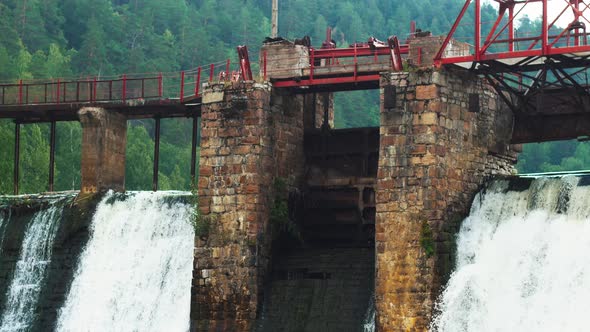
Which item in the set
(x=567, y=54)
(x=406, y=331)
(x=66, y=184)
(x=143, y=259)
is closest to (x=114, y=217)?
(x=143, y=259)

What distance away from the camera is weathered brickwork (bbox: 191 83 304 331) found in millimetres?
42781

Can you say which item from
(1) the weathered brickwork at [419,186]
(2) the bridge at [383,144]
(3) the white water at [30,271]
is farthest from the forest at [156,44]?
(1) the weathered brickwork at [419,186]

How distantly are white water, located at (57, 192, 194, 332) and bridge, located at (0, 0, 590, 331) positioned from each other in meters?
2.27

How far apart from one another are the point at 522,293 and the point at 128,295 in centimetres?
1382

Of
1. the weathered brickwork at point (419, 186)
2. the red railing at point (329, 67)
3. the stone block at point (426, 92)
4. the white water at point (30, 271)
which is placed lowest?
the white water at point (30, 271)

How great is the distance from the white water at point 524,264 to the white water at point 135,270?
9.08 meters

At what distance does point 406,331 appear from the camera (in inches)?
1559

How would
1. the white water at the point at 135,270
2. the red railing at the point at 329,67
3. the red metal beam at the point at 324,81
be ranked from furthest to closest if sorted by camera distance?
the white water at the point at 135,270, the red railing at the point at 329,67, the red metal beam at the point at 324,81

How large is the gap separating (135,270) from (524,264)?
45.0 ft

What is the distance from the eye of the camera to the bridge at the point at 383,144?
40.2 m

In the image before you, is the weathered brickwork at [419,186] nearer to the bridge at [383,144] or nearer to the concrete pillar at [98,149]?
the bridge at [383,144]

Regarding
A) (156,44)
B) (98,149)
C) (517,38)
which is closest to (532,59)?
(517,38)

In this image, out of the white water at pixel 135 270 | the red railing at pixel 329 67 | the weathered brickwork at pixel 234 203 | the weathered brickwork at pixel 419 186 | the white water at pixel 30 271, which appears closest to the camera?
the weathered brickwork at pixel 419 186

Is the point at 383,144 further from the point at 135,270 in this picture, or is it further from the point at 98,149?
the point at 98,149
